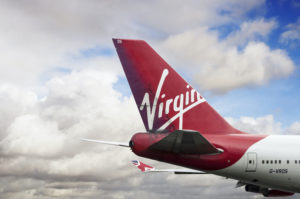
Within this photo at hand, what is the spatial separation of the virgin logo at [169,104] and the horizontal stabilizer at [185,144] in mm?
2053

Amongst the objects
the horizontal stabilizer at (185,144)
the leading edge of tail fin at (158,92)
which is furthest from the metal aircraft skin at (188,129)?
the horizontal stabilizer at (185,144)

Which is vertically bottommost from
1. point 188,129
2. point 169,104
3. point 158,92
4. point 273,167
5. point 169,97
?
point 273,167

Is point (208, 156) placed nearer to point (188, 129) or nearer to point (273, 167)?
point (188, 129)

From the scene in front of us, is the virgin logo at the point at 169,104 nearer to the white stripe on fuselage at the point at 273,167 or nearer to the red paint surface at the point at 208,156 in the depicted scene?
the red paint surface at the point at 208,156

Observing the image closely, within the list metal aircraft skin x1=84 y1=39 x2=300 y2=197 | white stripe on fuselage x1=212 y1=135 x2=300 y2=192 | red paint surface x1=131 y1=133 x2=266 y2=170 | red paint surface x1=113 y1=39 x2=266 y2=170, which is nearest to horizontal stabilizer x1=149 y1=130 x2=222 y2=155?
metal aircraft skin x1=84 y1=39 x2=300 y2=197

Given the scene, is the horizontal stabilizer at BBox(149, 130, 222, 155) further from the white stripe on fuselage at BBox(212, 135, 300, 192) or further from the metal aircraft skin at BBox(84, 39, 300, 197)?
the white stripe on fuselage at BBox(212, 135, 300, 192)

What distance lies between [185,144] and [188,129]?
2939 mm

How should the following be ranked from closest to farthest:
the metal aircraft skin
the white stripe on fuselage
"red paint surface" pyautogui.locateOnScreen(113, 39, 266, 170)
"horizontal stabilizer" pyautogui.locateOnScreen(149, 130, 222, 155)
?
"horizontal stabilizer" pyautogui.locateOnScreen(149, 130, 222, 155)
the metal aircraft skin
"red paint surface" pyautogui.locateOnScreen(113, 39, 266, 170)
the white stripe on fuselage

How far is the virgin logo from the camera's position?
72.5 ft

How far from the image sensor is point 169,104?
22.2 m

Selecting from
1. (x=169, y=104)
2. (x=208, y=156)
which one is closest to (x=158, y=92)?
(x=169, y=104)

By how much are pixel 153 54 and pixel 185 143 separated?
623 cm

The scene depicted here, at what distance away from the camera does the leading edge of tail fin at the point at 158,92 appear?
22125mm

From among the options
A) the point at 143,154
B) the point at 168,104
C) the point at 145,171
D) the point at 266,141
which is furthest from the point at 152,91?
the point at 145,171
